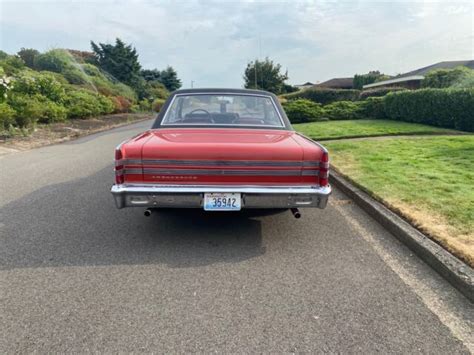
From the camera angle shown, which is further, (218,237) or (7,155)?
(7,155)

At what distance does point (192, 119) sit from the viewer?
4.36 m

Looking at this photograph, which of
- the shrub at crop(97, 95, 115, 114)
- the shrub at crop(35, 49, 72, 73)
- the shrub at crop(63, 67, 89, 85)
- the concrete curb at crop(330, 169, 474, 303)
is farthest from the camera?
the shrub at crop(35, 49, 72, 73)

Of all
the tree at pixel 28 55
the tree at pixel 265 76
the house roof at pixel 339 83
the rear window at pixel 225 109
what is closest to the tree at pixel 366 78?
the house roof at pixel 339 83

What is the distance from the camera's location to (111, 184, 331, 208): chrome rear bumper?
10.0 ft

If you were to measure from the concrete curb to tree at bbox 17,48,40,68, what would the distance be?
3728cm

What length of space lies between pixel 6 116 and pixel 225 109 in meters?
10.0

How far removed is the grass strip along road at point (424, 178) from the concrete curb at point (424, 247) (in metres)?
0.08

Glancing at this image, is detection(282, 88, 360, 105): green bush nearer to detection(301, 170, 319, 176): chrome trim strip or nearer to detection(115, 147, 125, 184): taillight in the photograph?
detection(301, 170, 319, 176): chrome trim strip

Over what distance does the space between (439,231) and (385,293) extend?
119cm

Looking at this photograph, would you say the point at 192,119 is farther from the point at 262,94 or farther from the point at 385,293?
the point at 385,293

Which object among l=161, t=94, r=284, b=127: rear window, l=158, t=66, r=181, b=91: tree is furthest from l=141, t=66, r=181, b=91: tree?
l=161, t=94, r=284, b=127: rear window

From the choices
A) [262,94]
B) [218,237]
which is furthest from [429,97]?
[218,237]

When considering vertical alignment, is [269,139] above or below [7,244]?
above

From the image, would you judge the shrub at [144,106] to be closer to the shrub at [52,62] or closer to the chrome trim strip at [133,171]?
the shrub at [52,62]
